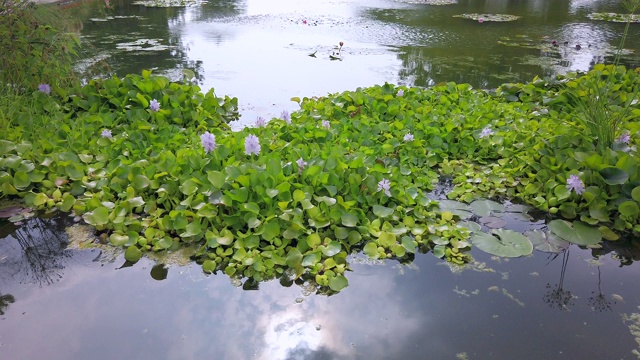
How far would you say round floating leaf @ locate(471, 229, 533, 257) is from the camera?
2.12m

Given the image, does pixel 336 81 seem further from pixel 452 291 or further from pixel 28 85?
pixel 452 291

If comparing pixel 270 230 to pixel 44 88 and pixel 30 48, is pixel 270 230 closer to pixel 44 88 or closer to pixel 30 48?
pixel 44 88

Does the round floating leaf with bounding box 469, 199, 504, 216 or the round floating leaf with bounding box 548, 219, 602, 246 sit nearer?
the round floating leaf with bounding box 548, 219, 602, 246

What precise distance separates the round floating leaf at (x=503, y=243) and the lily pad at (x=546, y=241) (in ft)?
0.15

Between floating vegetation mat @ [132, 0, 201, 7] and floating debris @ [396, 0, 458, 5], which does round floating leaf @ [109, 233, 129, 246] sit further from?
floating debris @ [396, 0, 458, 5]

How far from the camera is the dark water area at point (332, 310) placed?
1618 millimetres

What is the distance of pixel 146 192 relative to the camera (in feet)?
7.93

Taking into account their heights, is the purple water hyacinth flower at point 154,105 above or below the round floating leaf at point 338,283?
above

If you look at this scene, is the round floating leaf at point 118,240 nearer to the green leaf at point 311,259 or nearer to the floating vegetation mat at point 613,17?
the green leaf at point 311,259

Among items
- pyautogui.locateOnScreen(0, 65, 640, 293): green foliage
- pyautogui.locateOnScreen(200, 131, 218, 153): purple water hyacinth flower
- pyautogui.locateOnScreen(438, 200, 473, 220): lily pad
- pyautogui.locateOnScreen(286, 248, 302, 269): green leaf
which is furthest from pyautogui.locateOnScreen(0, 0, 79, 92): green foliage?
pyautogui.locateOnScreen(438, 200, 473, 220): lily pad

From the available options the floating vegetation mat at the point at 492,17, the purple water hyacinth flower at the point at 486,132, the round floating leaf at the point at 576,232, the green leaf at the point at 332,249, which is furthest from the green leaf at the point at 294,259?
the floating vegetation mat at the point at 492,17

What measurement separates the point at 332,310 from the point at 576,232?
128 centimetres

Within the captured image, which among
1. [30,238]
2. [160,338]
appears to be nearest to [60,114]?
[30,238]

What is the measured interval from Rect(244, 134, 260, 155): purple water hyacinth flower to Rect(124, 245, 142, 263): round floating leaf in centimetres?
74
